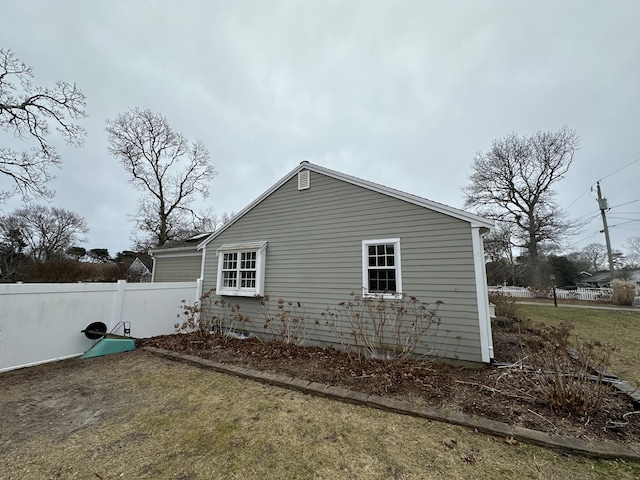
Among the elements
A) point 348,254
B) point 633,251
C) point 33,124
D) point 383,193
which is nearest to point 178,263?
point 33,124

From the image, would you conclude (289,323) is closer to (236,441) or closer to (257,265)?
(257,265)

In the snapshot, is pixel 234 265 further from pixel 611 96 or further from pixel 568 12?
pixel 611 96

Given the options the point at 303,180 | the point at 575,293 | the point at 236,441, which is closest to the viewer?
the point at 236,441

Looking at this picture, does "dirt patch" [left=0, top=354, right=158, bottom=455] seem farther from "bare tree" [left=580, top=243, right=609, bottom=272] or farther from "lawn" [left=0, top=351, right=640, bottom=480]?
"bare tree" [left=580, top=243, right=609, bottom=272]

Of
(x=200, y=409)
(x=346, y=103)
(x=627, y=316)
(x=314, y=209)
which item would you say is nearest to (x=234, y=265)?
(x=314, y=209)

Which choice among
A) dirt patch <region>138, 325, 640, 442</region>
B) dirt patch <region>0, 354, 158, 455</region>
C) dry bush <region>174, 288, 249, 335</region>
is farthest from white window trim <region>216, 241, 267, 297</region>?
dirt patch <region>0, 354, 158, 455</region>

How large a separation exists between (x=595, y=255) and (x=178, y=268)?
5983 centimetres

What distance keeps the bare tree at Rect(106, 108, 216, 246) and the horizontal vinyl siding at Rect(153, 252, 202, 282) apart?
1041 cm

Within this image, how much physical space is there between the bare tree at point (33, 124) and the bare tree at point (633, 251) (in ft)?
199

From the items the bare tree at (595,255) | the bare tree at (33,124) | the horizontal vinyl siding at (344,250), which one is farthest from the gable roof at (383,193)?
the bare tree at (595,255)

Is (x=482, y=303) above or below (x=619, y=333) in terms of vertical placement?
above

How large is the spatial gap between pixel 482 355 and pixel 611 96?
13.9 metres

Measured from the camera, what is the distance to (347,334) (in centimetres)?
637

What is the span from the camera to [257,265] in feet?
26.1
